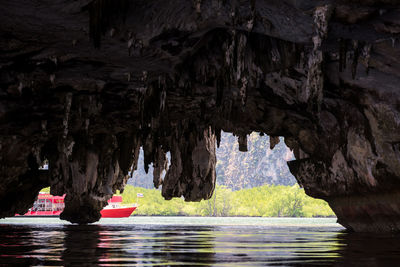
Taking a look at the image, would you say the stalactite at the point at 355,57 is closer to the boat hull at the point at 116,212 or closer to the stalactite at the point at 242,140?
the stalactite at the point at 242,140

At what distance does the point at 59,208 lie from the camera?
78875 millimetres

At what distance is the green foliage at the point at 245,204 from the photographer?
111188 mm

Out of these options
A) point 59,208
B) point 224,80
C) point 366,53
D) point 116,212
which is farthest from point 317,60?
point 59,208

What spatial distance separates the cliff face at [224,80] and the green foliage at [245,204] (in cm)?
9677

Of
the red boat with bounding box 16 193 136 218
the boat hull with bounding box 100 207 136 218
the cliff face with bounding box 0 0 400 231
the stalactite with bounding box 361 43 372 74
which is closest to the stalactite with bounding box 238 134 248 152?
the cliff face with bounding box 0 0 400 231

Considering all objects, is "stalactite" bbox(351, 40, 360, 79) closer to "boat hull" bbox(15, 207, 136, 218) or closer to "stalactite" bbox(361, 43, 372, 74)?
A: "stalactite" bbox(361, 43, 372, 74)

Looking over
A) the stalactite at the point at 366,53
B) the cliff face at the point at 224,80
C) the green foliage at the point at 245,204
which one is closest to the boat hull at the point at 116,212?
the green foliage at the point at 245,204

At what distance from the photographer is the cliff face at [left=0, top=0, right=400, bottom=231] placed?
959cm

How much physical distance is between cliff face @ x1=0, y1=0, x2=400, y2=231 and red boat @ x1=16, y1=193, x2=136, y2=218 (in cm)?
5522

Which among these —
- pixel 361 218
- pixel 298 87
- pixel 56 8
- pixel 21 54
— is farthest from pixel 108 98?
pixel 361 218

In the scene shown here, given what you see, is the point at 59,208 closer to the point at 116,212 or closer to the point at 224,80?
the point at 116,212

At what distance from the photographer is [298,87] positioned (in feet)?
40.8

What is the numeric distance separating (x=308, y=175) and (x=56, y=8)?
10837 millimetres

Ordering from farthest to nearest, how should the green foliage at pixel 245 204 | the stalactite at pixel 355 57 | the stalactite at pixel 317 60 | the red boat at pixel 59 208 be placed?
the green foliage at pixel 245 204
the red boat at pixel 59 208
the stalactite at pixel 355 57
the stalactite at pixel 317 60
